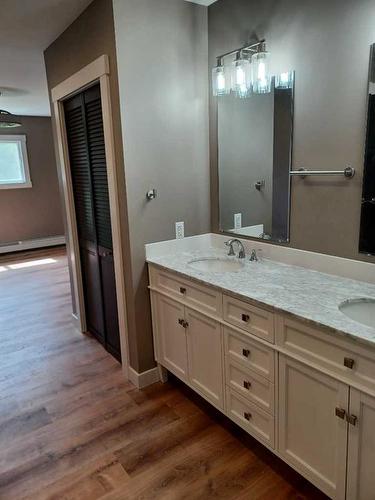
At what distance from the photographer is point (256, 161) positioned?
2.31 meters

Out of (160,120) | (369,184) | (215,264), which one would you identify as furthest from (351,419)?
(160,120)


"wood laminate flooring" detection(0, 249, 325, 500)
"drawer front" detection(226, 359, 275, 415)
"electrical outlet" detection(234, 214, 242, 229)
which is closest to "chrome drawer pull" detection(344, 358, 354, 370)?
"drawer front" detection(226, 359, 275, 415)

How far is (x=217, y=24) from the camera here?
237 cm

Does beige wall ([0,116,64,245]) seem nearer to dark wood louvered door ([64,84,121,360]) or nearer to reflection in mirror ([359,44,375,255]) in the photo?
dark wood louvered door ([64,84,121,360])

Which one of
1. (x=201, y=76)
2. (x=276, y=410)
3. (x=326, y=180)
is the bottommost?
(x=276, y=410)

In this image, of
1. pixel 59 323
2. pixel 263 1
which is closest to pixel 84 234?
pixel 59 323

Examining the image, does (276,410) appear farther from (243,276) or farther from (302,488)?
(243,276)

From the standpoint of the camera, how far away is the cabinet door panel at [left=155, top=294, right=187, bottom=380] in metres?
2.24

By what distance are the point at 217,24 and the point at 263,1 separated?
39cm

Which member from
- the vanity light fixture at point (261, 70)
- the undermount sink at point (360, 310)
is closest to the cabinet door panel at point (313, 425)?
the undermount sink at point (360, 310)

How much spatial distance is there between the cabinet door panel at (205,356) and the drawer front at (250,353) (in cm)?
7

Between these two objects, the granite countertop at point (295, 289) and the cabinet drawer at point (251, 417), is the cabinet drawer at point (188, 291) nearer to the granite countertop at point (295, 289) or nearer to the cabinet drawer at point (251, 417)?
the granite countertop at point (295, 289)

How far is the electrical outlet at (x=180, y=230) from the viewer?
252cm

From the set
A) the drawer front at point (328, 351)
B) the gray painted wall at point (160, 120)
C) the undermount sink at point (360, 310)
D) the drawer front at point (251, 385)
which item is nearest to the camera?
the drawer front at point (328, 351)
